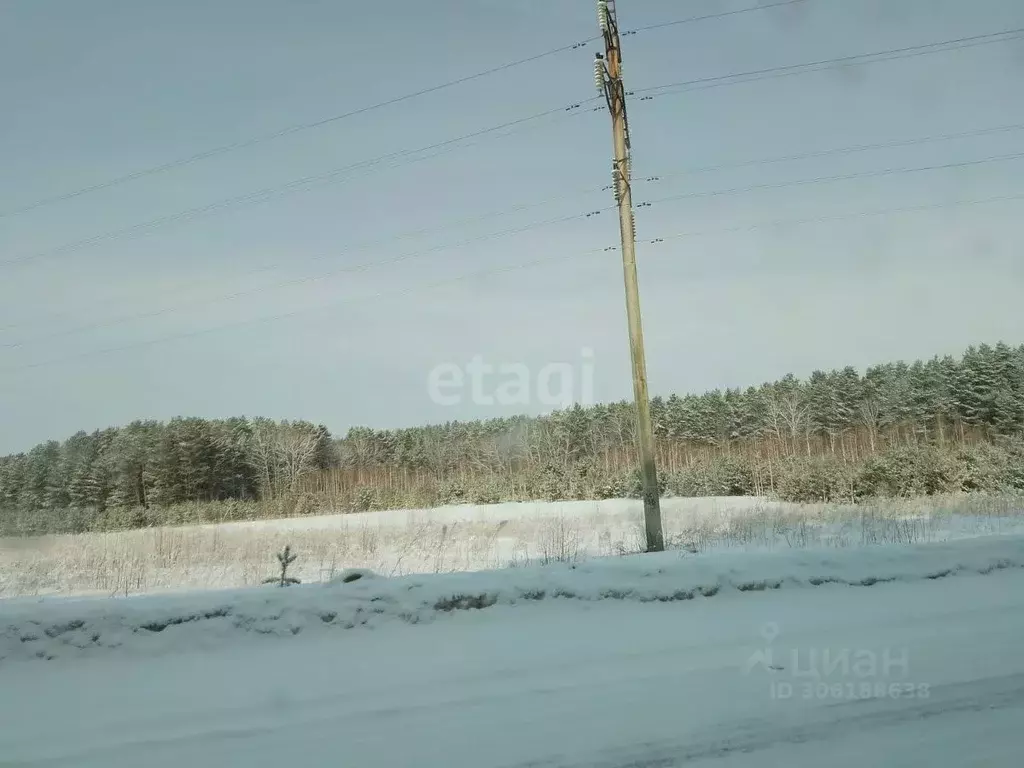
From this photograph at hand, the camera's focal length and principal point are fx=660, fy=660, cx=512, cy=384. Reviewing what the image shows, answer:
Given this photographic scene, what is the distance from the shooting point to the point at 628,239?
1102 centimetres

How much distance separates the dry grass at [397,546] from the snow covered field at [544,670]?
2.42 metres

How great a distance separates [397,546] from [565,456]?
40.5 meters

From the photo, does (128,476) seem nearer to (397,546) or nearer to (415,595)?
(397,546)

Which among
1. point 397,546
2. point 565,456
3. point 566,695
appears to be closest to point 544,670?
point 566,695

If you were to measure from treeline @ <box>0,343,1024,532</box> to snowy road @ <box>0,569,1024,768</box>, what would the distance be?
697 inches

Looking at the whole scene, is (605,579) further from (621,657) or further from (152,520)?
(152,520)

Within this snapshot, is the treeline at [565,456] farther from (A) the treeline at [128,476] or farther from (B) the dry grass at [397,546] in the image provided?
(B) the dry grass at [397,546]

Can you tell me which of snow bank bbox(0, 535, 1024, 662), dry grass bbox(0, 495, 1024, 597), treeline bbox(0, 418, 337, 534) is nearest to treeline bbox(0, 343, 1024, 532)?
treeline bbox(0, 418, 337, 534)

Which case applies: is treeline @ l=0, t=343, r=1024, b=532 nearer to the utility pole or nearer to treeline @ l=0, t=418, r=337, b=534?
treeline @ l=0, t=418, r=337, b=534

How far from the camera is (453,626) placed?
21.0 feet

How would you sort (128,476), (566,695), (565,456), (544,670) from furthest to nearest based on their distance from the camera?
(565,456) < (128,476) < (544,670) < (566,695)

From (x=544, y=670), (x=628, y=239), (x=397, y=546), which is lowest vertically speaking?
(x=397, y=546)

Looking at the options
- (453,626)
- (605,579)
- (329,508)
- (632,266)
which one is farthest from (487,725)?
(329,508)

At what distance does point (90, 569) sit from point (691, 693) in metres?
11.4
